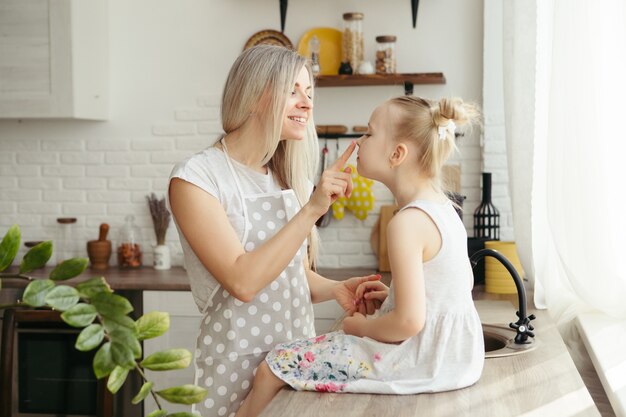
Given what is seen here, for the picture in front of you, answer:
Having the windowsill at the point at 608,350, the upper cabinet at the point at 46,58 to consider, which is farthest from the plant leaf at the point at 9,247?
the upper cabinet at the point at 46,58

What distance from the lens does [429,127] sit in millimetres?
1968

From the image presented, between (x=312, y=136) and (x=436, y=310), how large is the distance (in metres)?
0.74

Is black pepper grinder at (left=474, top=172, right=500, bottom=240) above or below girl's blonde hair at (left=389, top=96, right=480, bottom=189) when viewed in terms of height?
below

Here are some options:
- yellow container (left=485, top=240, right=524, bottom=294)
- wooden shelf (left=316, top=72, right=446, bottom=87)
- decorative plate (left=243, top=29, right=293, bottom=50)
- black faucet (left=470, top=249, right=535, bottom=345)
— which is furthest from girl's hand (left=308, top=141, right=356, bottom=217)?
decorative plate (left=243, top=29, right=293, bottom=50)

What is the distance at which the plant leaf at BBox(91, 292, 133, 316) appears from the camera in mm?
712

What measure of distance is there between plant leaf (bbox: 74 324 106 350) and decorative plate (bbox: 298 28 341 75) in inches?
149

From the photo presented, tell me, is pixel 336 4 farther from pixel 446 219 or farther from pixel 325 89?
pixel 446 219

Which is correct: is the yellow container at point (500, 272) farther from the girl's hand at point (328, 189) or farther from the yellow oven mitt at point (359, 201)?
the girl's hand at point (328, 189)

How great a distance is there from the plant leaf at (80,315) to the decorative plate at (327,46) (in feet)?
12.4

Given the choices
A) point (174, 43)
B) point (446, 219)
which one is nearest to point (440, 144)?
point (446, 219)

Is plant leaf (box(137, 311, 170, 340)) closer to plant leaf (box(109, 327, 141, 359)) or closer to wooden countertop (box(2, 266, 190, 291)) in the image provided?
plant leaf (box(109, 327, 141, 359))

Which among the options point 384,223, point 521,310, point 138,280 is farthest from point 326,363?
point 384,223

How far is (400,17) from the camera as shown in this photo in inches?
172

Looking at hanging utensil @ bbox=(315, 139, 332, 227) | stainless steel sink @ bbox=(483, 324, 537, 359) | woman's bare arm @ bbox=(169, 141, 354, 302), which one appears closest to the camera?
woman's bare arm @ bbox=(169, 141, 354, 302)
